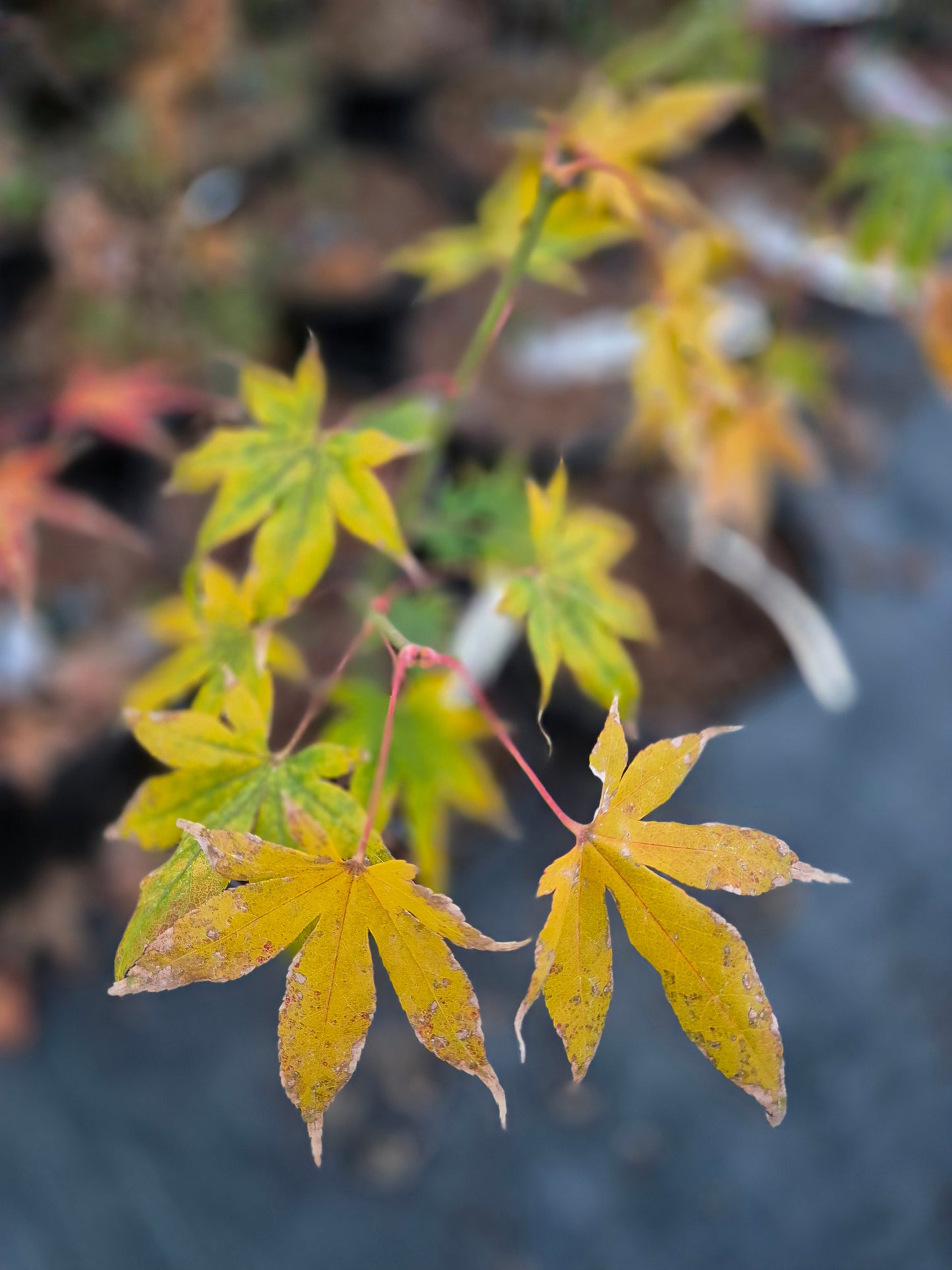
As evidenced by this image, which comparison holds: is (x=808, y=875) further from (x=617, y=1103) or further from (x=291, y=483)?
(x=617, y=1103)

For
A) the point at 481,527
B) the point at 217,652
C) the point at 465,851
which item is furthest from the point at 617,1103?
the point at 217,652

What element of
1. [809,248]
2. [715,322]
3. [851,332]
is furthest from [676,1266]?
[851,332]

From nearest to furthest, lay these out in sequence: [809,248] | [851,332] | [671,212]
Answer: [671,212]
[809,248]
[851,332]

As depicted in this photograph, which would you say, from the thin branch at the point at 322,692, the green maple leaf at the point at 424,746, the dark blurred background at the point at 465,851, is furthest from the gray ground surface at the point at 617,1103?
the thin branch at the point at 322,692

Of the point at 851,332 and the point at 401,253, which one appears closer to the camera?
the point at 401,253

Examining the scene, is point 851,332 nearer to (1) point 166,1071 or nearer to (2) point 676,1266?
(2) point 676,1266

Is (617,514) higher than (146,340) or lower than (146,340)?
lower
